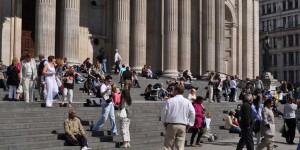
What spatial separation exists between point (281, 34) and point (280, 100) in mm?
62719

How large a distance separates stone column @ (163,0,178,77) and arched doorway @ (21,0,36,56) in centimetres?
992

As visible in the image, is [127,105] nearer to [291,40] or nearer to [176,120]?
[176,120]

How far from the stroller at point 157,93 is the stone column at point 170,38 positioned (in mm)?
7302

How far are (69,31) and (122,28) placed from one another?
16.0 ft

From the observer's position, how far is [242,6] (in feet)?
158

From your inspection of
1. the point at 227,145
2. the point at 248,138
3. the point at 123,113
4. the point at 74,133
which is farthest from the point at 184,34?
the point at 74,133

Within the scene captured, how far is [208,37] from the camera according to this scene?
128 feet

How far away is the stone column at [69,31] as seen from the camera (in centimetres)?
2836

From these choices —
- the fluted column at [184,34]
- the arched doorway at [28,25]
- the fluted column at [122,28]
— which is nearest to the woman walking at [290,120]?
the fluted column at [122,28]

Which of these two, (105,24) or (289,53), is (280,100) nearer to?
(105,24)

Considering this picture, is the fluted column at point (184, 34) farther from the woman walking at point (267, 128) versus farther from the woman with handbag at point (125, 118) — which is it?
the woman with handbag at point (125, 118)

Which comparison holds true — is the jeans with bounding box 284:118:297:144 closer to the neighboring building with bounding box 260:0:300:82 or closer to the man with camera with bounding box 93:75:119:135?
the man with camera with bounding box 93:75:119:135

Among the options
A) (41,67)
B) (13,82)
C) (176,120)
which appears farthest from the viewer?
(13,82)

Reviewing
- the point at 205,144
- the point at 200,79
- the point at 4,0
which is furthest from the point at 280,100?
the point at 4,0
